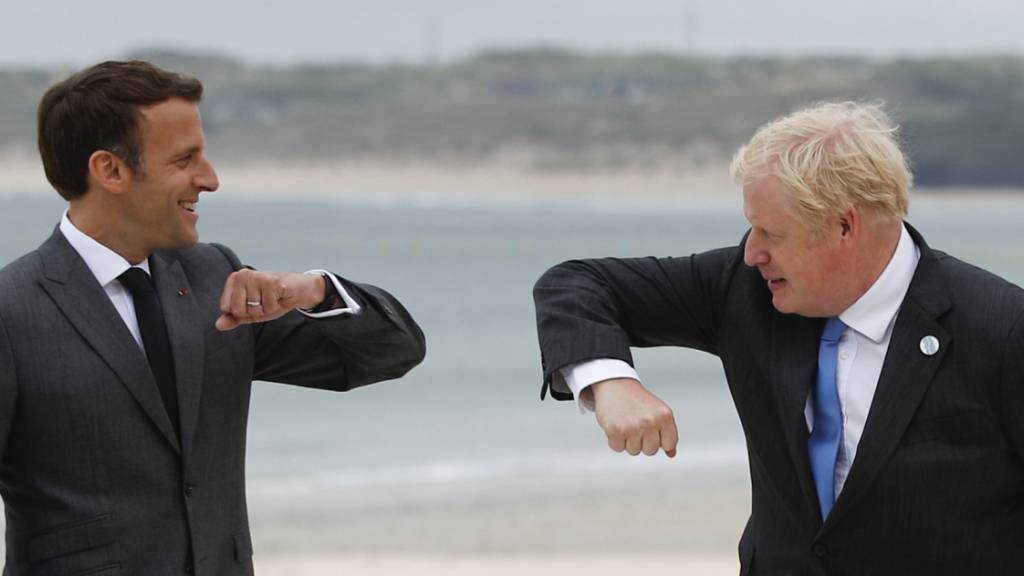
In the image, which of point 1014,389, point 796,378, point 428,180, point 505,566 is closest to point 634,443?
point 796,378

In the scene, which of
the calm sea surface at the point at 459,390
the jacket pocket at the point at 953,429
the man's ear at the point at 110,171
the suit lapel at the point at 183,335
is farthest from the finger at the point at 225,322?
the calm sea surface at the point at 459,390

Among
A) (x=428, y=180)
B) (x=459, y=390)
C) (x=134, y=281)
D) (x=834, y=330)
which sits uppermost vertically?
(x=428, y=180)

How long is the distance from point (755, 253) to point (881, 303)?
22 cm

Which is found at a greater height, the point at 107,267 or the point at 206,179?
the point at 206,179

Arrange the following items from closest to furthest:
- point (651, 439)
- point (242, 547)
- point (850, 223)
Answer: point (651, 439) < point (850, 223) < point (242, 547)

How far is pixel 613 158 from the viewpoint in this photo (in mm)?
81562

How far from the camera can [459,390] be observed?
1712 centimetres

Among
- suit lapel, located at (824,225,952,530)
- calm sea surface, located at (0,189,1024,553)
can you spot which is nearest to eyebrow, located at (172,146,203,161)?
suit lapel, located at (824,225,952,530)

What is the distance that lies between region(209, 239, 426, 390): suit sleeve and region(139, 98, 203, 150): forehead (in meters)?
0.30

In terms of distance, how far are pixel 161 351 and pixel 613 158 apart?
79.4 meters

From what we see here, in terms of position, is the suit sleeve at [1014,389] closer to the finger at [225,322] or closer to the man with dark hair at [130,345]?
the man with dark hair at [130,345]

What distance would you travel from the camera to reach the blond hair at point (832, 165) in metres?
2.42

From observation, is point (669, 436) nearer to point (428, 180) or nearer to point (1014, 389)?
point (1014, 389)

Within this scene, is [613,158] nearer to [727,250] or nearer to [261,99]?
[261,99]
